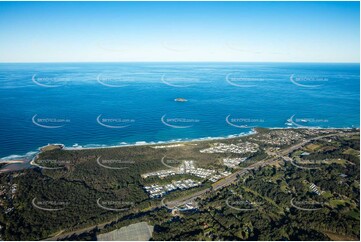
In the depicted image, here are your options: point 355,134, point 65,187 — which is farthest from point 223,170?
point 355,134

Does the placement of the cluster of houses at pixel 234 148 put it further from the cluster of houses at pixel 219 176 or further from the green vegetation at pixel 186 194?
the cluster of houses at pixel 219 176

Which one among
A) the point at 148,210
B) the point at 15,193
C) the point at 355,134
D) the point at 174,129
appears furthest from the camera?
the point at 174,129

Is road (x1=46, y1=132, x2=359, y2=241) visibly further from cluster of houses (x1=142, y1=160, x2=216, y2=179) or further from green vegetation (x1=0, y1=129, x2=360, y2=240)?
cluster of houses (x1=142, y1=160, x2=216, y2=179)

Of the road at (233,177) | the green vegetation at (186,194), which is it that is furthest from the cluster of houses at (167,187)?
the road at (233,177)

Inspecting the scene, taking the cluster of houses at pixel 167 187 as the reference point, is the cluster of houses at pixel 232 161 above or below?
above

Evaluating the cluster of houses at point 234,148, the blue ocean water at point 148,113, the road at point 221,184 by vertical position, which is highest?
the blue ocean water at point 148,113

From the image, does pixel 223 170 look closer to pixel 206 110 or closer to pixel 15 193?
pixel 15 193

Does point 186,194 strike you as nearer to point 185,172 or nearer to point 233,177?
point 185,172
